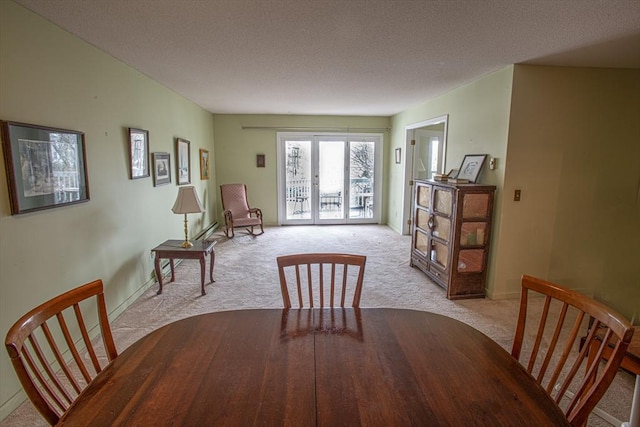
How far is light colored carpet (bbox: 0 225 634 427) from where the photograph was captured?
2.50 metres

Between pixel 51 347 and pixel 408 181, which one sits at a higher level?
pixel 408 181

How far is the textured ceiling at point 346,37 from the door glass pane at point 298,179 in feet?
9.43

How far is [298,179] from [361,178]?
4.36 feet

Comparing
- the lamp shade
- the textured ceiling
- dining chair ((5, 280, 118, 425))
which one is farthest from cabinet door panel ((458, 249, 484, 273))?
dining chair ((5, 280, 118, 425))

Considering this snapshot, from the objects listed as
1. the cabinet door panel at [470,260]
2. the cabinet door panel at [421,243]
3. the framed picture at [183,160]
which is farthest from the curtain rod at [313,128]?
the cabinet door panel at [470,260]

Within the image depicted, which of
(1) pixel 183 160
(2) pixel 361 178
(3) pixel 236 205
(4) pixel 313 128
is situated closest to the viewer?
(1) pixel 183 160

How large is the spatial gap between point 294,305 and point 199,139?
3.71 meters

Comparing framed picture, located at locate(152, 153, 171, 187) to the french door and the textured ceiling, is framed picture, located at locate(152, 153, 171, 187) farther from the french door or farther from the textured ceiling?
the french door

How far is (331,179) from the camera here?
22.6ft

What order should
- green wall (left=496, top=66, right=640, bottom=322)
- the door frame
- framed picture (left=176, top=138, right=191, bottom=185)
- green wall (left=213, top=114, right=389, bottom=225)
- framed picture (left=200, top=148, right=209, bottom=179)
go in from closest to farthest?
green wall (left=496, top=66, right=640, bottom=322), framed picture (left=176, top=138, right=191, bottom=185), framed picture (left=200, top=148, right=209, bottom=179), the door frame, green wall (left=213, top=114, right=389, bottom=225)

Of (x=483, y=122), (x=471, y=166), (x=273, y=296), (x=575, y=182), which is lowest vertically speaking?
(x=273, y=296)

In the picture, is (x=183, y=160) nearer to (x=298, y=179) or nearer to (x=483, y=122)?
(x=298, y=179)

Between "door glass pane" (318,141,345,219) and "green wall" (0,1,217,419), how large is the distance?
3315 millimetres

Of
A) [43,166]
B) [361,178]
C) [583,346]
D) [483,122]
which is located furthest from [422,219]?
[43,166]
